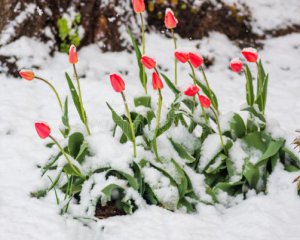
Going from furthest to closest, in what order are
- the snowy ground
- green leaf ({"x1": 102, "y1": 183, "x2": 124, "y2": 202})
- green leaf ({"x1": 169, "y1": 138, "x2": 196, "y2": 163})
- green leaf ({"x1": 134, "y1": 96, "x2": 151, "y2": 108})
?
green leaf ({"x1": 134, "y1": 96, "x2": 151, "y2": 108})
green leaf ({"x1": 169, "y1": 138, "x2": 196, "y2": 163})
green leaf ({"x1": 102, "y1": 183, "x2": 124, "y2": 202})
the snowy ground

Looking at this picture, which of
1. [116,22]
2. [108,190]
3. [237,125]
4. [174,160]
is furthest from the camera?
[116,22]

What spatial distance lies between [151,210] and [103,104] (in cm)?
129

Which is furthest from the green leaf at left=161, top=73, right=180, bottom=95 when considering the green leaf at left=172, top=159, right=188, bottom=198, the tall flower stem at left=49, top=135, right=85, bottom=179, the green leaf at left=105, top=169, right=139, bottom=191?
the tall flower stem at left=49, top=135, right=85, bottom=179

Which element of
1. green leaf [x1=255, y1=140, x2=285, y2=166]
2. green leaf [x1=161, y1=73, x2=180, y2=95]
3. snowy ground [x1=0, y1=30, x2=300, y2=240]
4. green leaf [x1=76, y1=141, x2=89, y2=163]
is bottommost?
snowy ground [x1=0, y1=30, x2=300, y2=240]

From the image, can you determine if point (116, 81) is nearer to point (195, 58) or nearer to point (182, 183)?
point (195, 58)

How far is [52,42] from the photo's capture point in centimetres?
387

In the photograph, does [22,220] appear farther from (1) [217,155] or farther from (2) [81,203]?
(1) [217,155]

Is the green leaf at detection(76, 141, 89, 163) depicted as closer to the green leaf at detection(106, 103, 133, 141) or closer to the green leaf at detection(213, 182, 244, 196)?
the green leaf at detection(106, 103, 133, 141)

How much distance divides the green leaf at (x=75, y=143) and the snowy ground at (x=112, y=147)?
0.17 m

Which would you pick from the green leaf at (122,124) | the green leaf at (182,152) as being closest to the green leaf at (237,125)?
the green leaf at (182,152)

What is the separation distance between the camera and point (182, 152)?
2.27 m

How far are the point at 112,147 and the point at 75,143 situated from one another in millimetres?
189

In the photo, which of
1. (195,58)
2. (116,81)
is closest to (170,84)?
(195,58)

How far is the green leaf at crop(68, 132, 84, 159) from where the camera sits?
2270 mm
